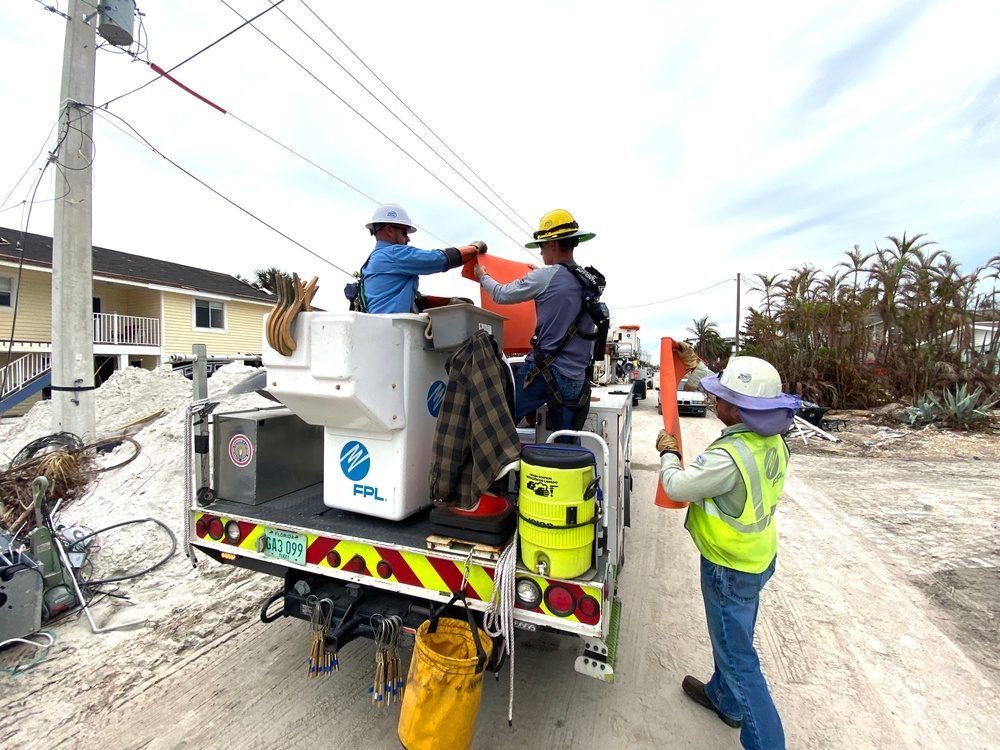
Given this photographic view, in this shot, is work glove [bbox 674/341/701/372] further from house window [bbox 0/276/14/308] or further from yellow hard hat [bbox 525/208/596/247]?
house window [bbox 0/276/14/308]

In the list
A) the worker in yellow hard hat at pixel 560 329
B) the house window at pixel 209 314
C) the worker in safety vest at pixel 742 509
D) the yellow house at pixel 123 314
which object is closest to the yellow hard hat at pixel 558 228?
the worker in yellow hard hat at pixel 560 329

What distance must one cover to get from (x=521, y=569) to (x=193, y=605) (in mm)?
3076

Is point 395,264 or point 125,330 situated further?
point 125,330

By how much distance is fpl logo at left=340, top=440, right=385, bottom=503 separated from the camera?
8.73 feet

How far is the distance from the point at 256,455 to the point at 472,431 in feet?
4.90

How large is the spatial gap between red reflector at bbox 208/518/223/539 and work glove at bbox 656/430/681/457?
8.22ft

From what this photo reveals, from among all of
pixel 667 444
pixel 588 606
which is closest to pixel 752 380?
pixel 667 444

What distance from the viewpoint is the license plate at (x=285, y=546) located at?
2.62 meters

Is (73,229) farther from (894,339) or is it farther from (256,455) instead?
(894,339)

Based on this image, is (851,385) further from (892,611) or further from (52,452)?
(52,452)

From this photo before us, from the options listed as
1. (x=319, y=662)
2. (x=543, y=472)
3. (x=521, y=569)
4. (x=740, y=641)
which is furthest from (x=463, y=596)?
(x=740, y=641)

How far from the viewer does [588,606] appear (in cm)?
205

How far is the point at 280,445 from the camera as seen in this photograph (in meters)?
3.17

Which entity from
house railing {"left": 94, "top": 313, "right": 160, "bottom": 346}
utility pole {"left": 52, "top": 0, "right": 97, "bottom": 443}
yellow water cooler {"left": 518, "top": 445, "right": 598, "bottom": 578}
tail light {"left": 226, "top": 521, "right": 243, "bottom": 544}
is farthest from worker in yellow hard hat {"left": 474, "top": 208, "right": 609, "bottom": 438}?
house railing {"left": 94, "top": 313, "right": 160, "bottom": 346}
